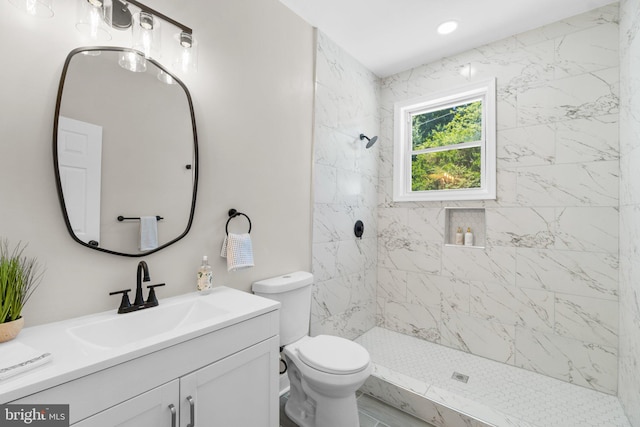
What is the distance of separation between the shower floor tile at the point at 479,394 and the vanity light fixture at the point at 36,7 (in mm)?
2653

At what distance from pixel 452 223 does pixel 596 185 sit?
103 cm

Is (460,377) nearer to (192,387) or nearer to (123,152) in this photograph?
(192,387)

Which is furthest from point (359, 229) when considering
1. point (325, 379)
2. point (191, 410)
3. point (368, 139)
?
point (191, 410)

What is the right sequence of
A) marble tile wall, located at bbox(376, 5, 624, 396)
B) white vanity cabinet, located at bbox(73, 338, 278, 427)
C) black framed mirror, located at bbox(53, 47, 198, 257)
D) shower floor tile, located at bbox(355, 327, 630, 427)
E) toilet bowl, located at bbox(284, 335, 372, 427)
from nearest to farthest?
white vanity cabinet, located at bbox(73, 338, 278, 427) → black framed mirror, located at bbox(53, 47, 198, 257) → toilet bowl, located at bbox(284, 335, 372, 427) → shower floor tile, located at bbox(355, 327, 630, 427) → marble tile wall, located at bbox(376, 5, 624, 396)

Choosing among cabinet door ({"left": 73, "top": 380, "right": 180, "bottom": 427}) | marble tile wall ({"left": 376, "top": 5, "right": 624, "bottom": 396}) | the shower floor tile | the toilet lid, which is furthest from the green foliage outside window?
cabinet door ({"left": 73, "top": 380, "right": 180, "bottom": 427})

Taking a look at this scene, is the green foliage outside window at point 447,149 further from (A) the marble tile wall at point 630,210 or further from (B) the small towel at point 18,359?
(B) the small towel at point 18,359

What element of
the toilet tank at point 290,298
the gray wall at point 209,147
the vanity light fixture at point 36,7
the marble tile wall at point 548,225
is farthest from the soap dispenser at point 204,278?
the marble tile wall at point 548,225

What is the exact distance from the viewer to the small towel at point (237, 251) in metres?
1.61

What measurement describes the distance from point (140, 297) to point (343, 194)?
5.74 ft

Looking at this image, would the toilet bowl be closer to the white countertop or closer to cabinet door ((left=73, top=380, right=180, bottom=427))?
the white countertop

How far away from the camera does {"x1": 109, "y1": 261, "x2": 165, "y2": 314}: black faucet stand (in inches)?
47.7

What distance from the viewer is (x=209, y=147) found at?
5.25ft

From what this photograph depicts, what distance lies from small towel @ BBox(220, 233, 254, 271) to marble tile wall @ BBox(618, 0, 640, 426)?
2.21m

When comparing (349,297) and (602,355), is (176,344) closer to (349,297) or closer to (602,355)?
(349,297)
